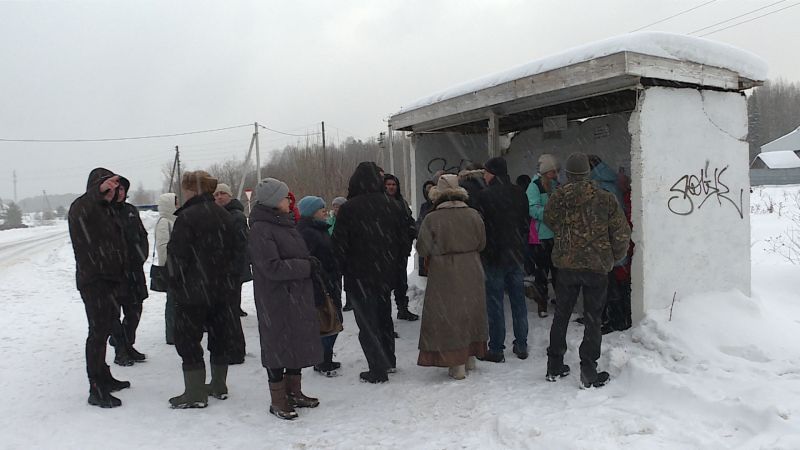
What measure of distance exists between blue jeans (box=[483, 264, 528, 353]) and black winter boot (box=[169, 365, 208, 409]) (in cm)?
272

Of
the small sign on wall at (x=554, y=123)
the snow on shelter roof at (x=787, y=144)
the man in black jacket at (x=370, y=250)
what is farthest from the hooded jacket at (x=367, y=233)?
A: the snow on shelter roof at (x=787, y=144)

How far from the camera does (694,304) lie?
5.16 metres

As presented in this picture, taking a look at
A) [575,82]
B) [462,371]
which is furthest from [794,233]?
[462,371]

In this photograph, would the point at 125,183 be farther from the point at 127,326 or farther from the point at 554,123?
the point at 554,123

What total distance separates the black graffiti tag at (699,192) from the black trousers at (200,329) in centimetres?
421

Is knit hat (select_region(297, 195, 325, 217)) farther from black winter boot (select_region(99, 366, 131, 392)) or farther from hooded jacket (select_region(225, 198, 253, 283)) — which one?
black winter boot (select_region(99, 366, 131, 392))

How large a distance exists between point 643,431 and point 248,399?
318cm

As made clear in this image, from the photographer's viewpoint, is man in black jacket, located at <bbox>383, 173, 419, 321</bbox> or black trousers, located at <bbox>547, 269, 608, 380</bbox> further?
man in black jacket, located at <bbox>383, 173, 419, 321</bbox>

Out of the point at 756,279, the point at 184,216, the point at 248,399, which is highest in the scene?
the point at 184,216

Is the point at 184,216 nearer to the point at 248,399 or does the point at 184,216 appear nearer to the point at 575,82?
the point at 248,399

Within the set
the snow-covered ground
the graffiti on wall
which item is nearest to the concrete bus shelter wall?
the snow-covered ground

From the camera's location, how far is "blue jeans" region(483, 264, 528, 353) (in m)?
5.46

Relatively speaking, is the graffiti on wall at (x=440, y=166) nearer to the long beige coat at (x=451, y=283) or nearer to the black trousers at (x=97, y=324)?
the long beige coat at (x=451, y=283)

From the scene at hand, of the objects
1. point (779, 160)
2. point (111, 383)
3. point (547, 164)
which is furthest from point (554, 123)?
point (779, 160)
